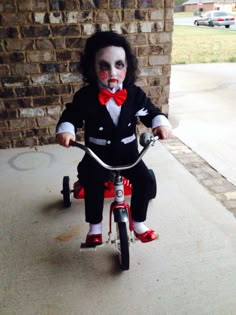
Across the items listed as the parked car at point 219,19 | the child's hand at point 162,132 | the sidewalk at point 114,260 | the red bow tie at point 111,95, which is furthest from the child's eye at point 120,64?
the parked car at point 219,19

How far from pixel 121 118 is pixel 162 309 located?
92 cm

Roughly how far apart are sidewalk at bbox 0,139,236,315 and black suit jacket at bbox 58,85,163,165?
1.84 ft

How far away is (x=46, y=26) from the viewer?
2.79 m

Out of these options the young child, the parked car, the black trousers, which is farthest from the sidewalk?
the parked car

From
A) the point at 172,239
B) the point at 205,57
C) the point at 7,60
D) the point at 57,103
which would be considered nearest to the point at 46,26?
the point at 7,60

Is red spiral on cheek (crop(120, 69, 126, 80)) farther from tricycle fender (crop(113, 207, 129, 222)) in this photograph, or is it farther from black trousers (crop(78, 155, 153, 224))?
tricycle fender (crop(113, 207, 129, 222))

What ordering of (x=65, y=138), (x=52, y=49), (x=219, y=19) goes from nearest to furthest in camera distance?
(x=65, y=138), (x=52, y=49), (x=219, y=19)

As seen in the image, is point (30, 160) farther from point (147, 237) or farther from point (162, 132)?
point (162, 132)

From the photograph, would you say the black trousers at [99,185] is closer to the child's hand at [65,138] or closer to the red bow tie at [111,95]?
the child's hand at [65,138]

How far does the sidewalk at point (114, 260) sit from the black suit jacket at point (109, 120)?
0.56 meters

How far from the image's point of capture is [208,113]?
Result: 4.11m

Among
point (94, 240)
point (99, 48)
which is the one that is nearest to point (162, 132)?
point (99, 48)

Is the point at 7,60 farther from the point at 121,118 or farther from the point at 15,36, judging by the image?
the point at 121,118

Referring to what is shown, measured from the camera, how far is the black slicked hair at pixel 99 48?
5.28 ft
